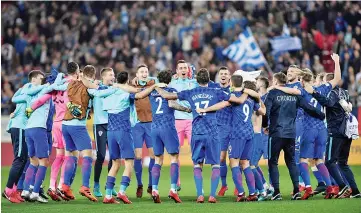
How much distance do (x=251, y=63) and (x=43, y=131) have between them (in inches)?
479

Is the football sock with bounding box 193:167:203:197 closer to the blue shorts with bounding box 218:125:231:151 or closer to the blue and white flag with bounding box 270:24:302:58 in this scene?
the blue shorts with bounding box 218:125:231:151

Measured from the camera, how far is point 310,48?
1169 inches

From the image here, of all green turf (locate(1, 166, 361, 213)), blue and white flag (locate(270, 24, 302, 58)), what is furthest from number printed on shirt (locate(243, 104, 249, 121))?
blue and white flag (locate(270, 24, 302, 58))

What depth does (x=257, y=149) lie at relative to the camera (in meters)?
18.4

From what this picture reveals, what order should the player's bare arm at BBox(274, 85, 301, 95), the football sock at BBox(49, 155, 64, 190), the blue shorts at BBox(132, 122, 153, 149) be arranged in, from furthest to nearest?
the blue shorts at BBox(132, 122, 153, 149) < the football sock at BBox(49, 155, 64, 190) < the player's bare arm at BBox(274, 85, 301, 95)

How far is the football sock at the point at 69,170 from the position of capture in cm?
1748

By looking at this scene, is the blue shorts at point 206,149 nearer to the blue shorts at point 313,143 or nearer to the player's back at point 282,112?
the player's back at point 282,112

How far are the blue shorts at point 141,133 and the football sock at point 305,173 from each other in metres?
2.76

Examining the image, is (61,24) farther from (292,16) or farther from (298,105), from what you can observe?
(298,105)

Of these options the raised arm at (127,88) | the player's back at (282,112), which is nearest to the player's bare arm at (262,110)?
the player's back at (282,112)

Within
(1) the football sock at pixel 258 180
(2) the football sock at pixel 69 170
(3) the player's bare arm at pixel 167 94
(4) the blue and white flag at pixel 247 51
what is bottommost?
(1) the football sock at pixel 258 180

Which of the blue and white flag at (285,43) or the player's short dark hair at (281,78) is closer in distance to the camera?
the player's short dark hair at (281,78)

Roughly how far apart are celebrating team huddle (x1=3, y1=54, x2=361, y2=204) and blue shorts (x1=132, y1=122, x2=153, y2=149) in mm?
18

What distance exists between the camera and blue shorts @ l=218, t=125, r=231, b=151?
697 inches
